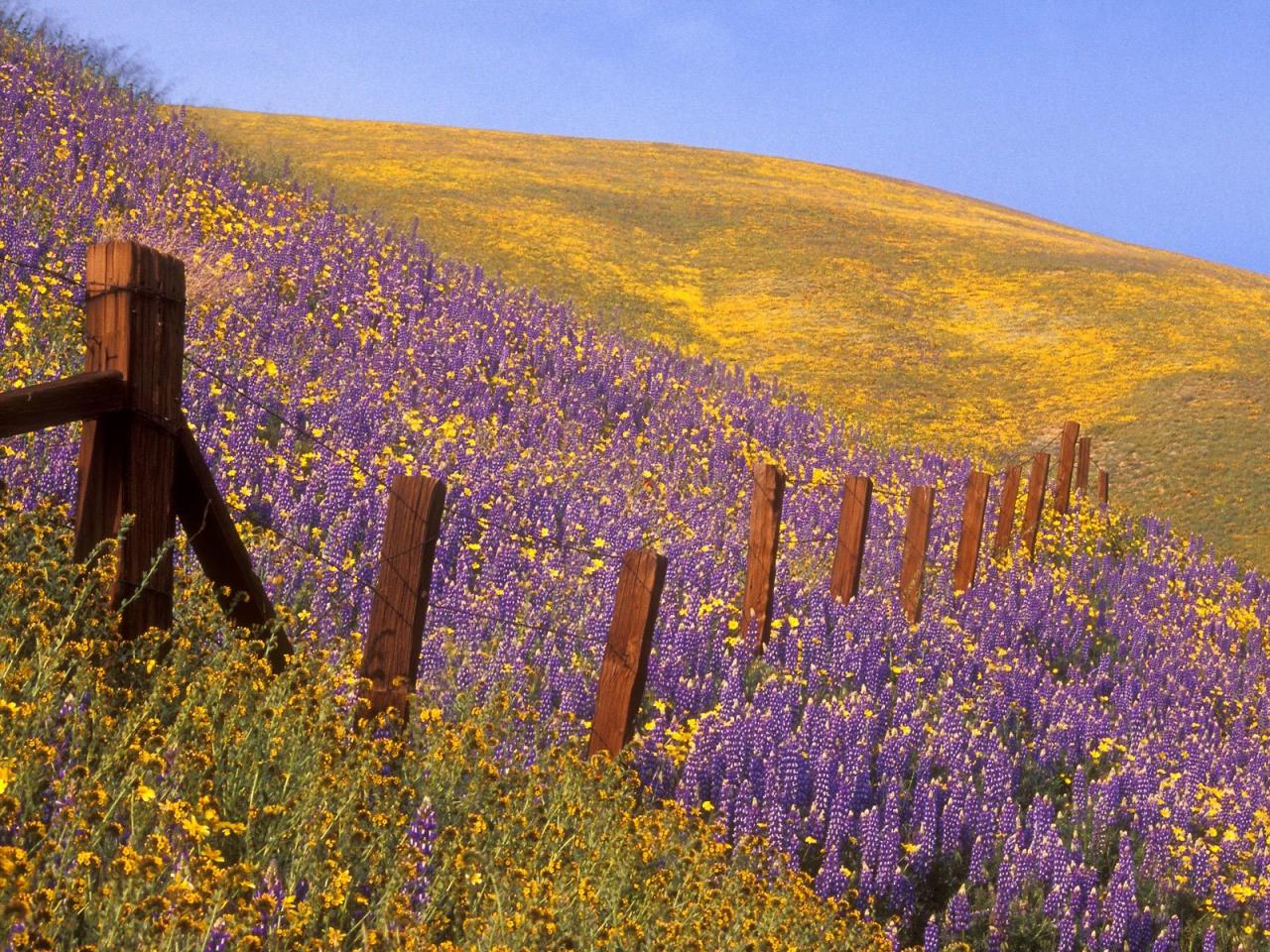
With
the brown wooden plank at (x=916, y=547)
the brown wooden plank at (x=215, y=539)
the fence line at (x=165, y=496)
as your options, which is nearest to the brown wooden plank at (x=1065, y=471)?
the brown wooden plank at (x=916, y=547)

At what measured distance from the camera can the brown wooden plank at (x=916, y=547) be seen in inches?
434

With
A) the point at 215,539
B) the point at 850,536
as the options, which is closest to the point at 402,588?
the point at 215,539

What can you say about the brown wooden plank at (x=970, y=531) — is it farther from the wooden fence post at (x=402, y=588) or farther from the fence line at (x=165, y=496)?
the wooden fence post at (x=402, y=588)

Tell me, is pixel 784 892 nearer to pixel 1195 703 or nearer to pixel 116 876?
pixel 116 876

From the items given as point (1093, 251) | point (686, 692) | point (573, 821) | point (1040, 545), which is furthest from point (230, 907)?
point (1093, 251)

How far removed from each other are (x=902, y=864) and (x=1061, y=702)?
3.08m

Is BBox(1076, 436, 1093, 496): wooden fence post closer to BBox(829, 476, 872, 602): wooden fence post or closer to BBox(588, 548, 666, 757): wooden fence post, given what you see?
BBox(829, 476, 872, 602): wooden fence post

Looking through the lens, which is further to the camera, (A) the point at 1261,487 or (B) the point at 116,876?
(A) the point at 1261,487

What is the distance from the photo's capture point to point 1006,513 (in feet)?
47.2

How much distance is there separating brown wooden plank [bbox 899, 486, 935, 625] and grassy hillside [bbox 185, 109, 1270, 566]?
11.1 metres

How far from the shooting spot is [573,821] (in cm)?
448

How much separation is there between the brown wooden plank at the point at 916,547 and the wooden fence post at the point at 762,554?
2.65 m

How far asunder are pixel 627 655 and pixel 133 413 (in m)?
2.83

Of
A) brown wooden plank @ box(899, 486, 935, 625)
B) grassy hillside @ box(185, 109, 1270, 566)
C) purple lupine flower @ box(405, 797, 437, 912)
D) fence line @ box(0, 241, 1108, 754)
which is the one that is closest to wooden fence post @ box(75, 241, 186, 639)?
fence line @ box(0, 241, 1108, 754)
